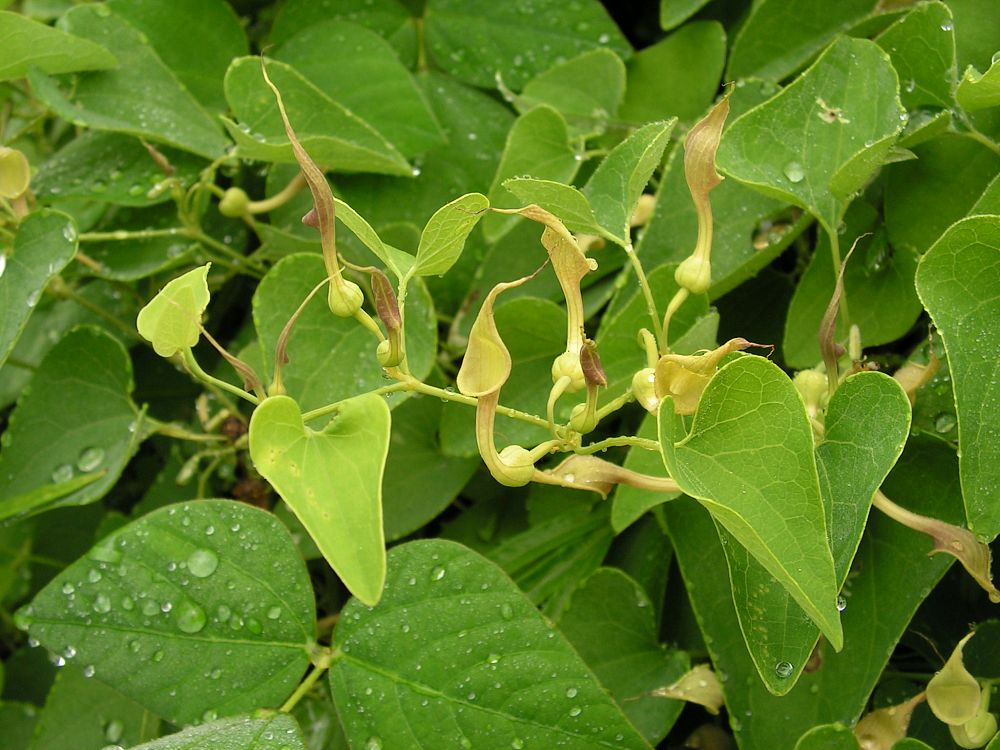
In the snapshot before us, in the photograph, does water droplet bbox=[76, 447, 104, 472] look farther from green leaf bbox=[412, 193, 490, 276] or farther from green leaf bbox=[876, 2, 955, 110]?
green leaf bbox=[876, 2, 955, 110]

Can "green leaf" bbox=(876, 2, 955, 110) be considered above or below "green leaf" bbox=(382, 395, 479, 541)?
above

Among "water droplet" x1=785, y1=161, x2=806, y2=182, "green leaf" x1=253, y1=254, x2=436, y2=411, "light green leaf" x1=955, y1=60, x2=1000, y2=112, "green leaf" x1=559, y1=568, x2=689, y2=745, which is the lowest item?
"green leaf" x1=559, y1=568, x2=689, y2=745

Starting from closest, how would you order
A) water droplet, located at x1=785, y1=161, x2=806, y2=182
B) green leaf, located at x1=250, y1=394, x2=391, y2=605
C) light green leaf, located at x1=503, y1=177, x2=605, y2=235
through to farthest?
green leaf, located at x1=250, y1=394, x2=391, y2=605, light green leaf, located at x1=503, y1=177, x2=605, y2=235, water droplet, located at x1=785, y1=161, x2=806, y2=182

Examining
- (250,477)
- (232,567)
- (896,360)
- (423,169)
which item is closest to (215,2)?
(423,169)

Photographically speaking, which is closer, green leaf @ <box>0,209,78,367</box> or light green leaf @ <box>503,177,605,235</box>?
light green leaf @ <box>503,177,605,235</box>

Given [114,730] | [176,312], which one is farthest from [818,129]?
[114,730]

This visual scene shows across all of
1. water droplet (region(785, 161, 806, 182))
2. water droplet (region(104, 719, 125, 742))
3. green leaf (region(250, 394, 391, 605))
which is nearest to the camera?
green leaf (region(250, 394, 391, 605))

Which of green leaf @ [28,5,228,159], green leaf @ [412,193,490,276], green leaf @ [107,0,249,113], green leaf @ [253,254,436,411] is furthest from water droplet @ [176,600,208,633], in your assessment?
green leaf @ [107,0,249,113]
